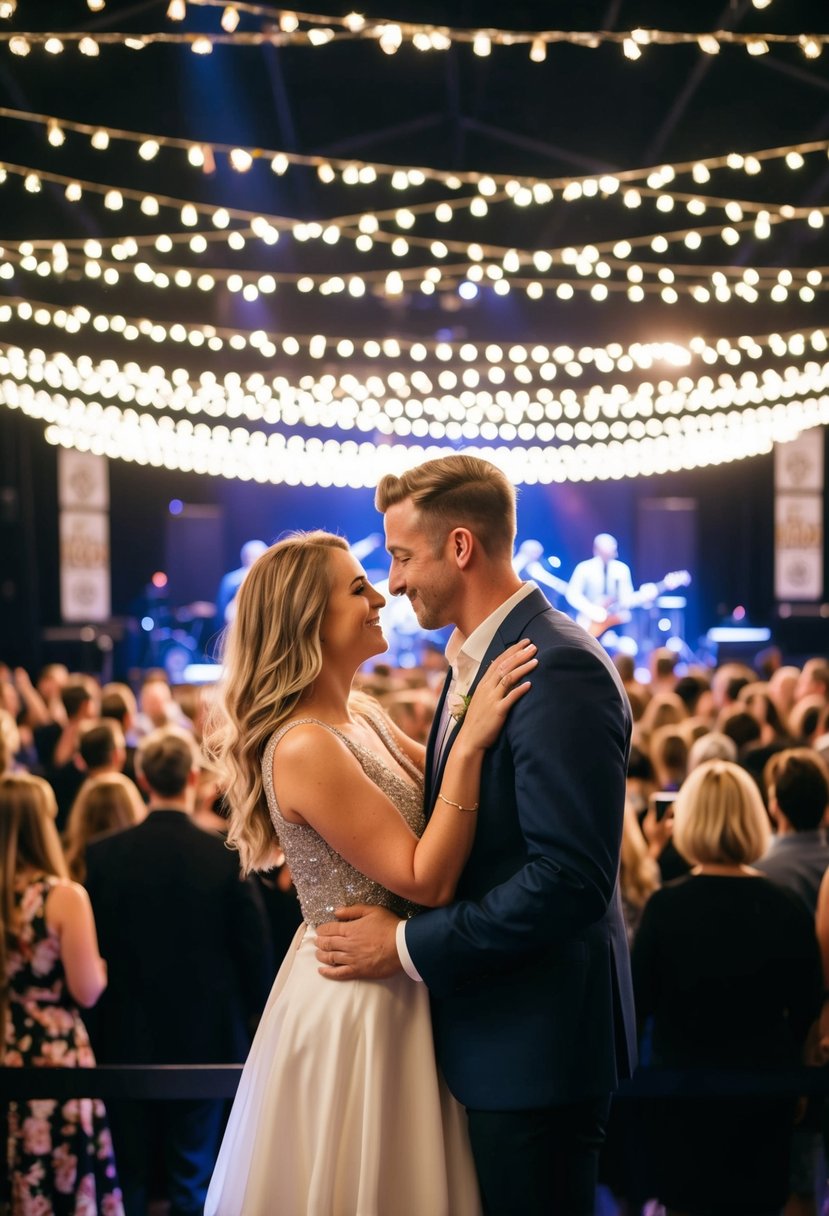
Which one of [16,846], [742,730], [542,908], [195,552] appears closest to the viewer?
[542,908]

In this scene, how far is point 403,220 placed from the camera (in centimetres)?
725

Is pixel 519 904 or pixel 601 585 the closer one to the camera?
pixel 519 904

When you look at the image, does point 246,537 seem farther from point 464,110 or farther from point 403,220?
point 403,220

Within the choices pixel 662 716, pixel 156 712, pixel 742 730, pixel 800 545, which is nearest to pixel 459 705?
pixel 742 730

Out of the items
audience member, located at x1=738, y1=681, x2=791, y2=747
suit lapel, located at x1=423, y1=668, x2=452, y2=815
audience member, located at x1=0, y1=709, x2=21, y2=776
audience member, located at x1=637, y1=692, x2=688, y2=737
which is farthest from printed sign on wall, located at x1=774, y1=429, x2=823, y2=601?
suit lapel, located at x1=423, y1=668, x2=452, y2=815

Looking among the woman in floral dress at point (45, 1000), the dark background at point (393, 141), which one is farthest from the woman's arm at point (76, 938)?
the dark background at point (393, 141)

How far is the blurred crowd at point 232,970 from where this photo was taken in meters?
3.02

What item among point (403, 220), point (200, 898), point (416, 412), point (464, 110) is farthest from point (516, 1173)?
point (416, 412)

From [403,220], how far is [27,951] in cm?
520

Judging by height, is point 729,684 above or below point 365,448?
below

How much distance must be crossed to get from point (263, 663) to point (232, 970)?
4.91 feet

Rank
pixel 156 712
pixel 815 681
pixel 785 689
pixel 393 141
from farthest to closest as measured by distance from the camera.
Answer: pixel 393 141 → pixel 785 689 → pixel 815 681 → pixel 156 712

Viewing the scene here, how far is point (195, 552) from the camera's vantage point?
18250mm

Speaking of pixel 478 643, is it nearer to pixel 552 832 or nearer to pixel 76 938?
pixel 552 832
